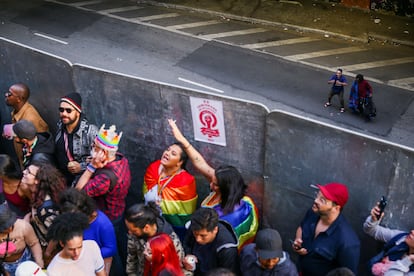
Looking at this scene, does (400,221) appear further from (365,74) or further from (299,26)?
(299,26)

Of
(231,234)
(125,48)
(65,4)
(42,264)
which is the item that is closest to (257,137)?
(231,234)

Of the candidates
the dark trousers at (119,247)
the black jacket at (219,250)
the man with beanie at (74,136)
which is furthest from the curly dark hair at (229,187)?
the man with beanie at (74,136)

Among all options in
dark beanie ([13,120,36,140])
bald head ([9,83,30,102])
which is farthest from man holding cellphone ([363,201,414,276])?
bald head ([9,83,30,102])

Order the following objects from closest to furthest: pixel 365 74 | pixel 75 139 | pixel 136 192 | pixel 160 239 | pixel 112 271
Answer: pixel 160 239 → pixel 112 271 → pixel 75 139 → pixel 136 192 → pixel 365 74

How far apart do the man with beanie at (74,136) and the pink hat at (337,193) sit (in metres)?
2.90

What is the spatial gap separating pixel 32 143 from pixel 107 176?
1431 mm

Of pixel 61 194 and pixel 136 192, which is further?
pixel 136 192

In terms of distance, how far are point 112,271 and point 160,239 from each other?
1617mm

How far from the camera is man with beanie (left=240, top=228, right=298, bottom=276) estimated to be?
4.98 metres

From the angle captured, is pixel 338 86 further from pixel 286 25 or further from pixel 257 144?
pixel 257 144

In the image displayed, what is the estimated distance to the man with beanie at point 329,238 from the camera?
5.38 meters

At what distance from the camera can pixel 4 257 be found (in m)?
5.71

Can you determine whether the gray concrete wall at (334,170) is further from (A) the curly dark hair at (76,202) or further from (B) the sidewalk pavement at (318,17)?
(B) the sidewalk pavement at (318,17)

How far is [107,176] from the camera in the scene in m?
6.07
